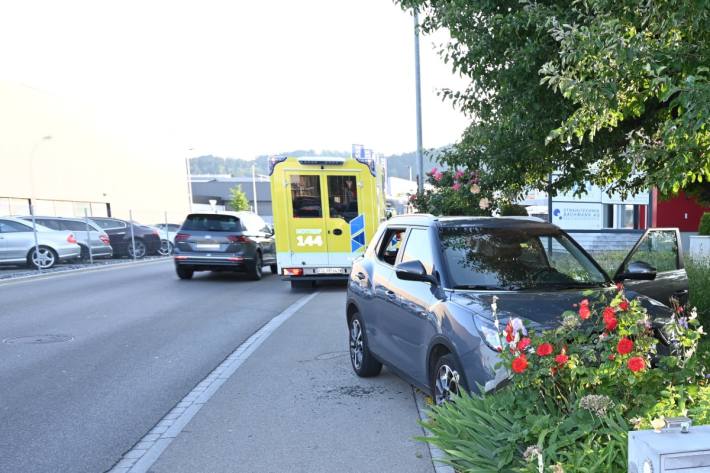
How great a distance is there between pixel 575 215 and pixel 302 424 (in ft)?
31.2

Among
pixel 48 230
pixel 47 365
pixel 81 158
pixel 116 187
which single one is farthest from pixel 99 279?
pixel 116 187

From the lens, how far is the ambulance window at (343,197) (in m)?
12.4

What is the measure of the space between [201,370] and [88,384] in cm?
114

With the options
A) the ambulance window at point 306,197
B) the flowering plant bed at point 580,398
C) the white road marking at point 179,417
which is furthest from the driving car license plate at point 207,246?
the flowering plant bed at point 580,398

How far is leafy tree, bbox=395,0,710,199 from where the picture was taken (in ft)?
11.9

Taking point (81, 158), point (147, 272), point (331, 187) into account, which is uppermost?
point (81, 158)

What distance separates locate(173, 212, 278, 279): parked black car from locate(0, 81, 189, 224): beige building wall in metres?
19.4

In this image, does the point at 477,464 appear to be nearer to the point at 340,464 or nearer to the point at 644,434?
the point at 644,434

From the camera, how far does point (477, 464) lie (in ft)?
8.90

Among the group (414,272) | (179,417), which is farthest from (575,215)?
(179,417)

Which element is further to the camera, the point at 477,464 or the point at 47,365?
the point at 47,365

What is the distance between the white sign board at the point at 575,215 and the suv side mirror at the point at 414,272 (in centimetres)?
836

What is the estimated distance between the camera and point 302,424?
438 centimetres

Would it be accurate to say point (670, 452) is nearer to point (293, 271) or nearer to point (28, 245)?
point (293, 271)
